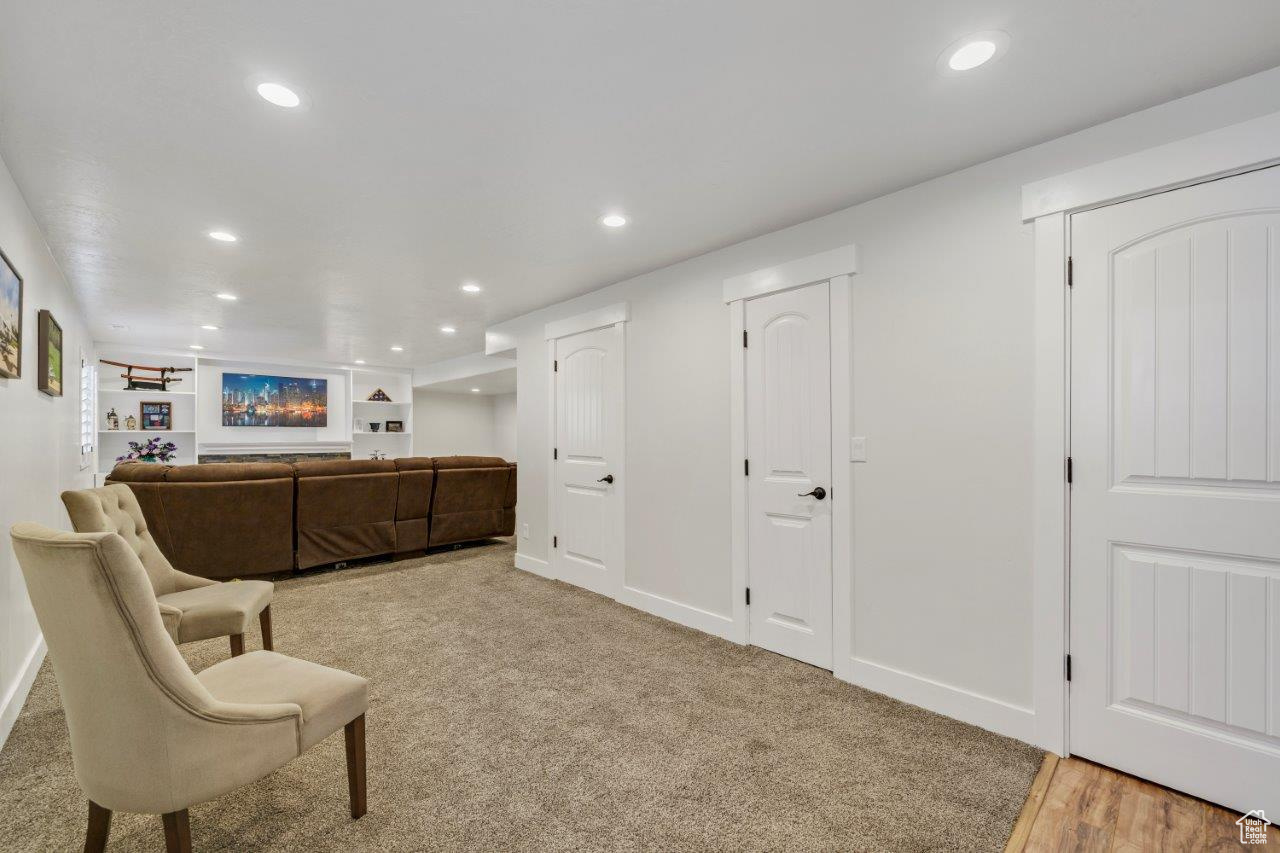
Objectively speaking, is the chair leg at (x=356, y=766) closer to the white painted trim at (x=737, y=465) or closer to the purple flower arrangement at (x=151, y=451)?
the white painted trim at (x=737, y=465)

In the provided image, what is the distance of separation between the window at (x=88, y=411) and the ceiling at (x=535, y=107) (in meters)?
2.99

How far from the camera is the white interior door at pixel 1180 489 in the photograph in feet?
5.75

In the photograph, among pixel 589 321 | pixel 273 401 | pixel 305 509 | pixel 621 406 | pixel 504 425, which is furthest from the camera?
pixel 504 425

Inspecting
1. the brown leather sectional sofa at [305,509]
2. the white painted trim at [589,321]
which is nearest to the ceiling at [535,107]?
the white painted trim at [589,321]

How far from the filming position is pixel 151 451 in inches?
270

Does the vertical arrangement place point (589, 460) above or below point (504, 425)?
below

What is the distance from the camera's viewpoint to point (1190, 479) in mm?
1873

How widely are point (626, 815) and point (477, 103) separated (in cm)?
235

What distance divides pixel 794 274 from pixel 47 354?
13.0ft

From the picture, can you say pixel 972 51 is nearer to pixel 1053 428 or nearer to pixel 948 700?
pixel 1053 428

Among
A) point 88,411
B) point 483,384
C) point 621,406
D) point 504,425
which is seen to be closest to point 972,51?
A: point 621,406

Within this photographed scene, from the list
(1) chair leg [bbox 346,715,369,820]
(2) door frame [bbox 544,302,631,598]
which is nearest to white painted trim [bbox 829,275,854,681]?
(2) door frame [bbox 544,302,631,598]

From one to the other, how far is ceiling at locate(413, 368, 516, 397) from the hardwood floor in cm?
618

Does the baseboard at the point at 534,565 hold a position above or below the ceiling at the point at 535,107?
below
